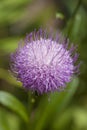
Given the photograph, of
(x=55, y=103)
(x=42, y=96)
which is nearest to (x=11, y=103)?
(x=55, y=103)

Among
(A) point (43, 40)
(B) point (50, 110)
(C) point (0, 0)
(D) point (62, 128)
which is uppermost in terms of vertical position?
(C) point (0, 0)

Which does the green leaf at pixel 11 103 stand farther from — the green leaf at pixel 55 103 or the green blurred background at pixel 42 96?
the green leaf at pixel 55 103

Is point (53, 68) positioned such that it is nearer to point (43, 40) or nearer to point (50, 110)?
point (43, 40)

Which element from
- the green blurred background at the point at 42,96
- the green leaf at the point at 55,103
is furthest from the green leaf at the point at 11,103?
the green leaf at the point at 55,103


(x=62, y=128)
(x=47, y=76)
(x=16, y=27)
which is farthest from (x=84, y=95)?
(x=47, y=76)

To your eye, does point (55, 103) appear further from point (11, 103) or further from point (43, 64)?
point (43, 64)
